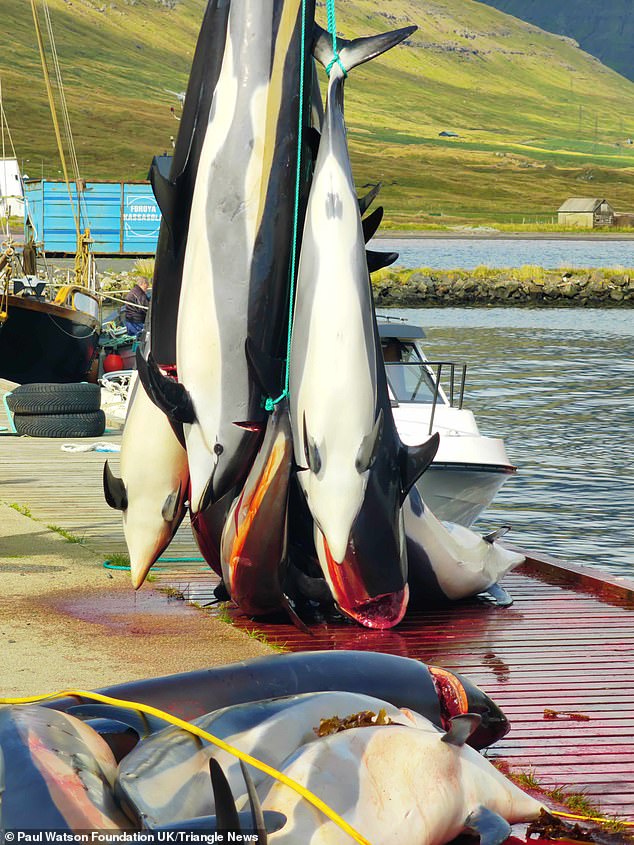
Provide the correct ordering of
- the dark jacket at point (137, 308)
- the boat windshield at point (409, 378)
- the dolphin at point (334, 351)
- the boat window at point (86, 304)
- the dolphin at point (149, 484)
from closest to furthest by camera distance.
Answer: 1. the dolphin at point (334, 351)
2. the dolphin at point (149, 484)
3. the boat windshield at point (409, 378)
4. the dark jacket at point (137, 308)
5. the boat window at point (86, 304)

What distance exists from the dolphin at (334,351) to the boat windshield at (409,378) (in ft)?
24.4

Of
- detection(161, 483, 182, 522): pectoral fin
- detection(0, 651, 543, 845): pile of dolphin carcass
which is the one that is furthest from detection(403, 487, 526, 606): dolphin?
detection(0, 651, 543, 845): pile of dolphin carcass

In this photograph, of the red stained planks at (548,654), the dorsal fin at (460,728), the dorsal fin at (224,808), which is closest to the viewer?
the dorsal fin at (224,808)

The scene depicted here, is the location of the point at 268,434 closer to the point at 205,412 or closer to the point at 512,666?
the point at 205,412

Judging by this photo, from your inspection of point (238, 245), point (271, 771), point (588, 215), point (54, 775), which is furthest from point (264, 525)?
point (588, 215)

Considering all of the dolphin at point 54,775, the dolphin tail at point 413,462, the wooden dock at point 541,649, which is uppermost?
the dolphin at point 54,775

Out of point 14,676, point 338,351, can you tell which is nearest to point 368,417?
point 338,351

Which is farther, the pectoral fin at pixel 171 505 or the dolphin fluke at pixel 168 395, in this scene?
the pectoral fin at pixel 171 505

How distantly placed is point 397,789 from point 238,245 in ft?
14.1

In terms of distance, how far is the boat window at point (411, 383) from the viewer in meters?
15.8

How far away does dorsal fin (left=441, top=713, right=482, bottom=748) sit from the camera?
189 inches

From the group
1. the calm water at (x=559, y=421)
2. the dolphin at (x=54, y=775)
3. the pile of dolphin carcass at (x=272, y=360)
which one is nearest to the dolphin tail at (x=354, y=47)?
the pile of dolphin carcass at (x=272, y=360)

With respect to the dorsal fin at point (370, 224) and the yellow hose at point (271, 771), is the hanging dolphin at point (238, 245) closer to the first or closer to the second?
the dorsal fin at point (370, 224)

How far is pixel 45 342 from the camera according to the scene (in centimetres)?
2992
